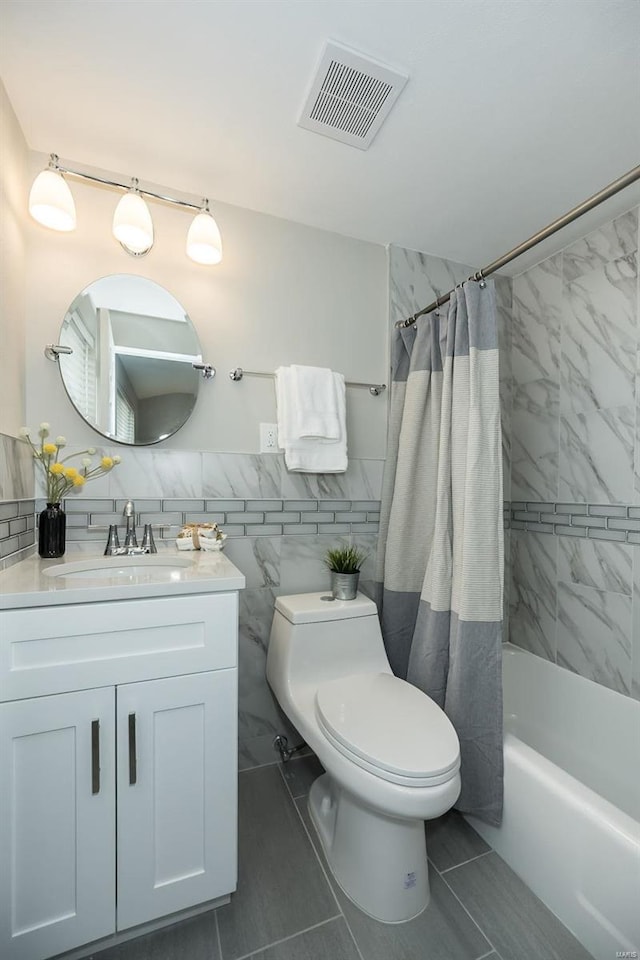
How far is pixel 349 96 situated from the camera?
1172 millimetres

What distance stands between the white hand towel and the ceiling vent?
757 millimetres

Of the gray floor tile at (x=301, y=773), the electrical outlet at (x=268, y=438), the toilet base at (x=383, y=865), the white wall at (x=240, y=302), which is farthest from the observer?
the electrical outlet at (x=268, y=438)

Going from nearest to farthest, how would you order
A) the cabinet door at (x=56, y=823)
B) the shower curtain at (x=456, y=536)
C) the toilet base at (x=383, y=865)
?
the cabinet door at (x=56, y=823), the toilet base at (x=383, y=865), the shower curtain at (x=456, y=536)

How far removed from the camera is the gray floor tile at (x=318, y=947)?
99cm

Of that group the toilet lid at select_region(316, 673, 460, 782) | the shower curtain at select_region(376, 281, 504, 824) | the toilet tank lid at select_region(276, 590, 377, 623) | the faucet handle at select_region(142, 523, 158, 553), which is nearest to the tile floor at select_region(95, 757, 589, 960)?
the shower curtain at select_region(376, 281, 504, 824)

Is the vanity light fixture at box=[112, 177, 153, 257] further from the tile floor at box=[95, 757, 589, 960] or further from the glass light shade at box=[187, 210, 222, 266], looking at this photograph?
the tile floor at box=[95, 757, 589, 960]

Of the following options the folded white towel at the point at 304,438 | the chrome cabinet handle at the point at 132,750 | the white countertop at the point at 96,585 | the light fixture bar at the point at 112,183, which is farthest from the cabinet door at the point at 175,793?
the light fixture bar at the point at 112,183

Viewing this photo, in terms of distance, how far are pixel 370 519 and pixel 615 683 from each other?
113 cm

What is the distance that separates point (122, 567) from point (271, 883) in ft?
3.34

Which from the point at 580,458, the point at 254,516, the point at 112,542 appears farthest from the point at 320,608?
the point at 580,458

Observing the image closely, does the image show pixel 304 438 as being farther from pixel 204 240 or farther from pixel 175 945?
pixel 175 945

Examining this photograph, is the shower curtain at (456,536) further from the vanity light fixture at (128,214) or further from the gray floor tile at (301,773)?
the vanity light fixture at (128,214)

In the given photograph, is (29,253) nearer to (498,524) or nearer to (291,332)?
(291,332)

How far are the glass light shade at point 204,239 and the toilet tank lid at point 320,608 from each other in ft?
4.31
